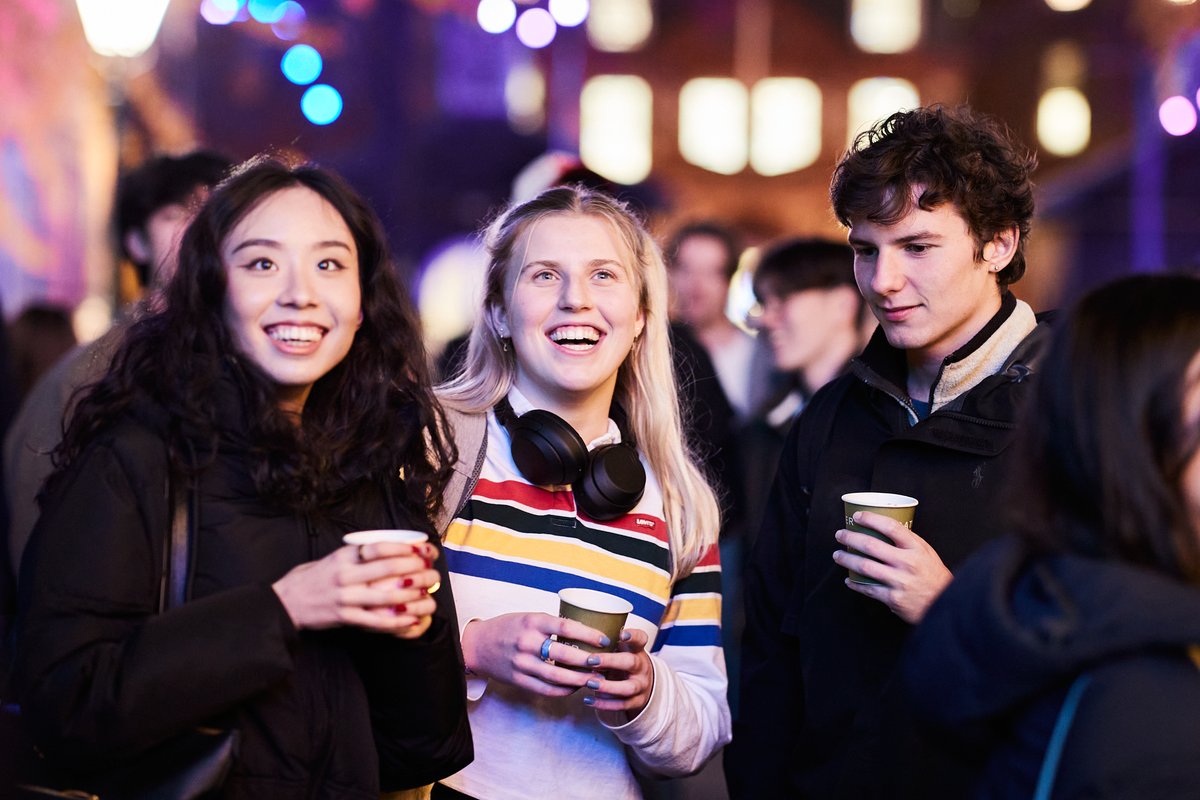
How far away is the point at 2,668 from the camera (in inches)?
100.0

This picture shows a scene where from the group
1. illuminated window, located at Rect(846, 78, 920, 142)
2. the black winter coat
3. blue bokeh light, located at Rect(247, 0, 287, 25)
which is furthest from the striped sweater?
illuminated window, located at Rect(846, 78, 920, 142)

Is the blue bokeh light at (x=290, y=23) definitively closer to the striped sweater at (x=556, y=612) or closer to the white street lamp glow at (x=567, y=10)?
the white street lamp glow at (x=567, y=10)

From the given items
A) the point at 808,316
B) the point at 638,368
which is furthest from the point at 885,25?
the point at 638,368

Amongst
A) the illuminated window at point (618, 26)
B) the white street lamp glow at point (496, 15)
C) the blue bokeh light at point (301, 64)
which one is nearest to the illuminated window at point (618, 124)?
the illuminated window at point (618, 26)

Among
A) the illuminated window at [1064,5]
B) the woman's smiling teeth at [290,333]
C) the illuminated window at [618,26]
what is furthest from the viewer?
the illuminated window at [618,26]

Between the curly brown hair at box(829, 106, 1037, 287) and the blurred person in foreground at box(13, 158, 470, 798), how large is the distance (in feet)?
3.60

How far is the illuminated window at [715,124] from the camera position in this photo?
35875 millimetres

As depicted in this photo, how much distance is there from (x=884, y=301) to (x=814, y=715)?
970 millimetres

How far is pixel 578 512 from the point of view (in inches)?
115

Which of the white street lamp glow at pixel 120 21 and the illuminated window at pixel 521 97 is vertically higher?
the illuminated window at pixel 521 97

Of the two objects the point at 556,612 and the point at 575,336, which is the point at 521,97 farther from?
the point at 556,612

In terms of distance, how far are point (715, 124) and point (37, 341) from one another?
3144 cm

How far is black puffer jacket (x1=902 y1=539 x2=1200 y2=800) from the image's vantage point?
1643 millimetres

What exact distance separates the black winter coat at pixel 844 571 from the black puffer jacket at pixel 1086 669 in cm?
89
